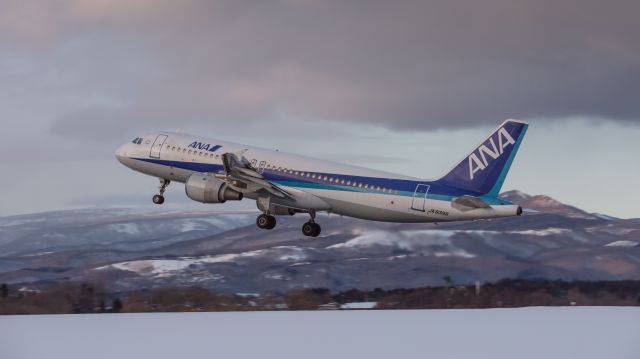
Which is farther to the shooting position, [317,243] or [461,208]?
[317,243]

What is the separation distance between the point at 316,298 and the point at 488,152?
61758 mm

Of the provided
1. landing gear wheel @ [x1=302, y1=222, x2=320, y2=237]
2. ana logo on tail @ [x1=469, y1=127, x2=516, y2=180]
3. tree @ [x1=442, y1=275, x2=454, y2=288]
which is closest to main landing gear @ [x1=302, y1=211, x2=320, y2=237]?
landing gear wheel @ [x1=302, y1=222, x2=320, y2=237]

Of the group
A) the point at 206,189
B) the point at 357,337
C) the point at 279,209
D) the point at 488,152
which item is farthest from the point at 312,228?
the point at 357,337

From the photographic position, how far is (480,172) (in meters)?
65.2

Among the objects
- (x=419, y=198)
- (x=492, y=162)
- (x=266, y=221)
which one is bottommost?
(x=266, y=221)

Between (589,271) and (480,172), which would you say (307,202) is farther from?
(589,271)

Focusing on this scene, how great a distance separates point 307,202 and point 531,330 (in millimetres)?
28030

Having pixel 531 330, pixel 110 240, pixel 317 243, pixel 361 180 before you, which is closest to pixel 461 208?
pixel 361 180

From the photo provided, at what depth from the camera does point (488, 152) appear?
215ft

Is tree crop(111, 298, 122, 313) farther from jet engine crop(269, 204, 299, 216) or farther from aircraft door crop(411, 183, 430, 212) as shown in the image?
aircraft door crop(411, 183, 430, 212)

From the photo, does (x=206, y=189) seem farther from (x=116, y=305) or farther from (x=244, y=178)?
(x=116, y=305)

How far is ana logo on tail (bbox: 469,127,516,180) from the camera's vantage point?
2566 inches

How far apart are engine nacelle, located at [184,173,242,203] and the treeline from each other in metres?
40.8

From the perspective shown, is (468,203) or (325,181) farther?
(325,181)
